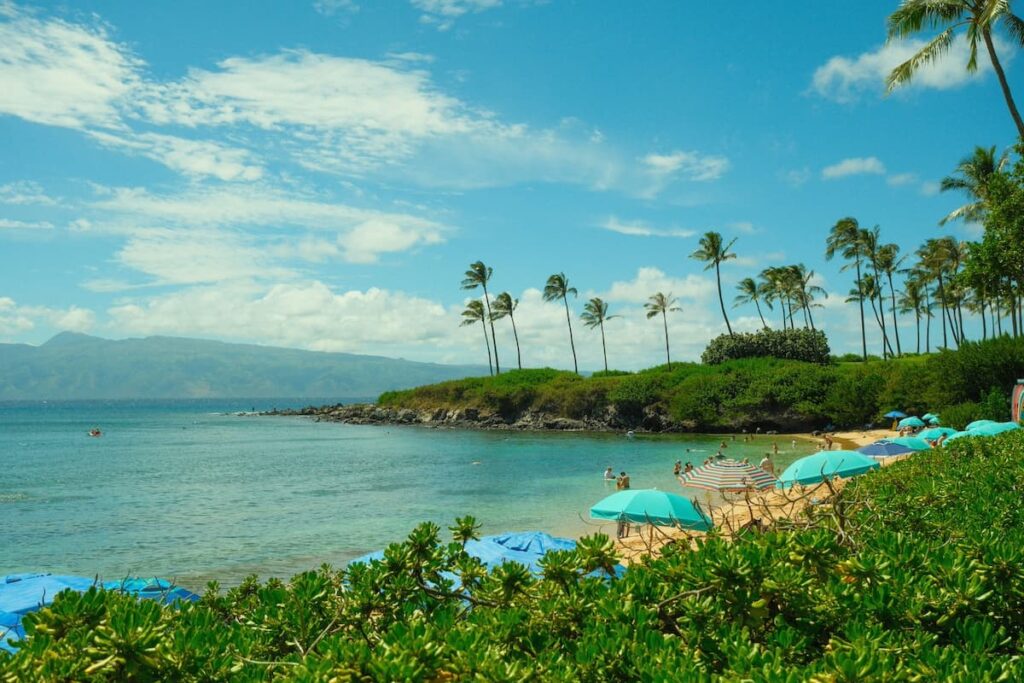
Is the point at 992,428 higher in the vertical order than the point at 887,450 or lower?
higher

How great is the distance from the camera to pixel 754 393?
192 feet

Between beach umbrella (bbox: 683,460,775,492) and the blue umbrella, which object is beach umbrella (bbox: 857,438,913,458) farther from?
→ beach umbrella (bbox: 683,460,775,492)

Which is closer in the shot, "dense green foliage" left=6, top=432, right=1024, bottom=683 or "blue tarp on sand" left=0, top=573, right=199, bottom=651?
"dense green foliage" left=6, top=432, right=1024, bottom=683

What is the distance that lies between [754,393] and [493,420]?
27.6 m

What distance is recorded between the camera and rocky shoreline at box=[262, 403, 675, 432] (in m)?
65.4

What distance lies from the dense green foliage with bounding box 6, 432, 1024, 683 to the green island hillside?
34894 millimetres

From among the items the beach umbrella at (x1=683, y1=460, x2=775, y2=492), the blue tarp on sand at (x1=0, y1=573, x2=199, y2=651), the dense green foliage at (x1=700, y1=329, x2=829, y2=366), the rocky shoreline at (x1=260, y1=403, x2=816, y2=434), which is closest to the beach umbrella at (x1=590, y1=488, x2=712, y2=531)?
the beach umbrella at (x1=683, y1=460, x2=775, y2=492)

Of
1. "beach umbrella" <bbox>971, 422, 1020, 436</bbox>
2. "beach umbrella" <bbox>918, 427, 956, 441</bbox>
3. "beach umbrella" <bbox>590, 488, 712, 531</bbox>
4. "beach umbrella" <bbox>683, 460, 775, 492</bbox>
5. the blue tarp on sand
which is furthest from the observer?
"beach umbrella" <bbox>918, 427, 956, 441</bbox>

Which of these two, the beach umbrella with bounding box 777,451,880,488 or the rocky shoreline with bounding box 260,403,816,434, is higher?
the beach umbrella with bounding box 777,451,880,488

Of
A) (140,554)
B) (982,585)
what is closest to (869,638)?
(982,585)

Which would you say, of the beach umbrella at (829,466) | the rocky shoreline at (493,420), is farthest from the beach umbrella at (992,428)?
the rocky shoreline at (493,420)

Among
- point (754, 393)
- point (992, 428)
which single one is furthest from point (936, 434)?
point (754, 393)

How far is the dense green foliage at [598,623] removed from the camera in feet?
9.80

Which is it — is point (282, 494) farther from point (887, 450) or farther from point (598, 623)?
point (598, 623)
